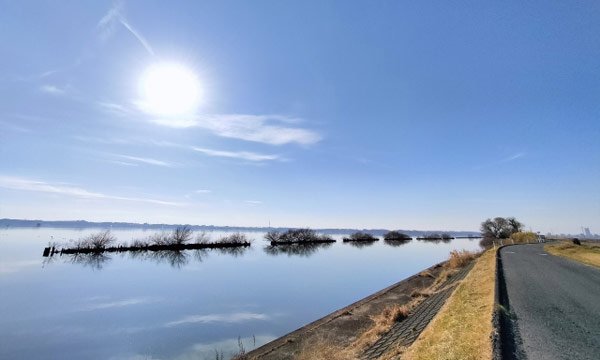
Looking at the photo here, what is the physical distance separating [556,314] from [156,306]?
24.2m

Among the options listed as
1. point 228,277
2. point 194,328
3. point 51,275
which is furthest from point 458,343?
point 51,275

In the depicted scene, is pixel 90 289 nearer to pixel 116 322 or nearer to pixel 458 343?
pixel 116 322

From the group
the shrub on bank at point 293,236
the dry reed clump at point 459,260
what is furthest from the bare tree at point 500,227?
the dry reed clump at point 459,260

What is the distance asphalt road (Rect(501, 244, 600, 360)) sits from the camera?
8.29 m

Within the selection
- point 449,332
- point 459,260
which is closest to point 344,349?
point 449,332

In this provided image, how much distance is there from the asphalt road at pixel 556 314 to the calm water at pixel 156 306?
11846 millimetres

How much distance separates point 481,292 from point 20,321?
26.3 metres

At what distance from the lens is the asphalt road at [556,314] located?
27.2 feet

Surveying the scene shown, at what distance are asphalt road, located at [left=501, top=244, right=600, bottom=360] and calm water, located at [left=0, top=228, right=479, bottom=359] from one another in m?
11.8

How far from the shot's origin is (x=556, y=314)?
1159 centimetres

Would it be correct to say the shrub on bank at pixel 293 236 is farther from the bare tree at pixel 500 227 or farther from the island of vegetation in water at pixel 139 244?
the bare tree at pixel 500 227

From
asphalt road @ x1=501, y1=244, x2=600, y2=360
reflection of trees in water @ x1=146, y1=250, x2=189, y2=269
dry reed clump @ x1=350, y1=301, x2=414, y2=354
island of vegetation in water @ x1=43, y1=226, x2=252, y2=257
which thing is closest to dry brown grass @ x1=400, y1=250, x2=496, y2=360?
asphalt road @ x1=501, y1=244, x2=600, y2=360

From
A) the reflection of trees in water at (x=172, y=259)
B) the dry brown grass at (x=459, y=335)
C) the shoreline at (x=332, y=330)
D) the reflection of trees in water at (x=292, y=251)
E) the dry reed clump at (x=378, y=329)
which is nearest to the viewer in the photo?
the dry brown grass at (x=459, y=335)

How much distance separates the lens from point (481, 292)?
1470cm
